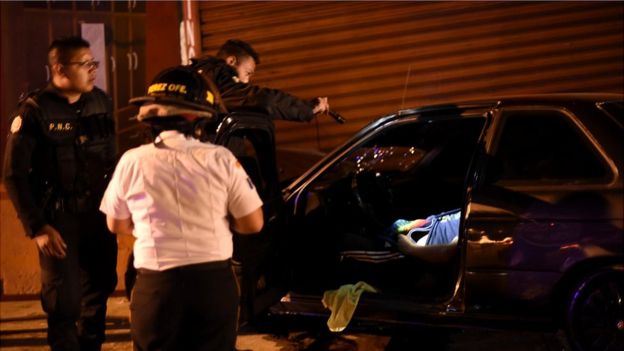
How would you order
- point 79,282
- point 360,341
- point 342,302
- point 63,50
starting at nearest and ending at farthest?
1. point 63,50
2. point 79,282
3. point 342,302
4. point 360,341

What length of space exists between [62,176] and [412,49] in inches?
163

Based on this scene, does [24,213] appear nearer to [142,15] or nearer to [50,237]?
[50,237]

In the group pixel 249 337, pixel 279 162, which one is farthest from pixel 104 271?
pixel 279 162

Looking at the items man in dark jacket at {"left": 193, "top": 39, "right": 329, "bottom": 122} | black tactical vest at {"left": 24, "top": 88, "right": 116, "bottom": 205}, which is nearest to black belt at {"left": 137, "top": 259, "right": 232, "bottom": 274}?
black tactical vest at {"left": 24, "top": 88, "right": 116, "bottom": 205}

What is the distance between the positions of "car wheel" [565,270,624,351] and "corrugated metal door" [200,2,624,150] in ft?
12.2

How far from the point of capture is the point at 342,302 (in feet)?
14.4

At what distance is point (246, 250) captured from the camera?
166 inches

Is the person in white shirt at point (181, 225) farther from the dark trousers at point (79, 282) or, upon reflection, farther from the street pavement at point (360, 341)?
the street pavement at point (360, 341)

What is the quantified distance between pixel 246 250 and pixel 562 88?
420cm

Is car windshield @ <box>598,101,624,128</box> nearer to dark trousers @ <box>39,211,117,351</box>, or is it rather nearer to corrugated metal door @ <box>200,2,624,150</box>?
dark trousers @ <box>39,211,117,351</box>

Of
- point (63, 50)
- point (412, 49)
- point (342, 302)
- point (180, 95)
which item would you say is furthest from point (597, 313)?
point (412, 49)

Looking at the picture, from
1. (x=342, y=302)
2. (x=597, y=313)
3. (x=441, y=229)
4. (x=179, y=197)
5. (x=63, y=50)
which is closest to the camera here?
(x=179, y=197)

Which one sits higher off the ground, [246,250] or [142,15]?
[142,15]

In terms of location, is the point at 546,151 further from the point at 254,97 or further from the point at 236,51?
the point at 236,51
